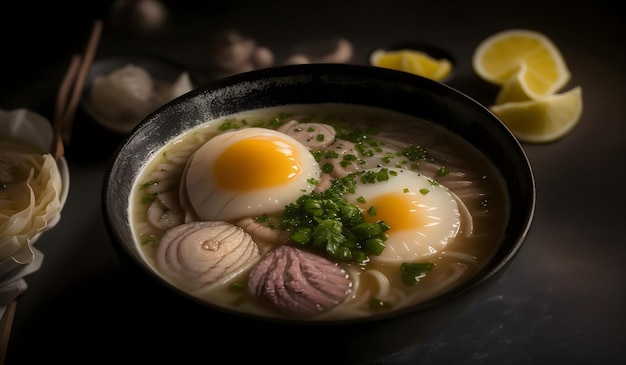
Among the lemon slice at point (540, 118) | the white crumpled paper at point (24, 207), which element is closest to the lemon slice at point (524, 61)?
the lemon slice at point (540, 118)

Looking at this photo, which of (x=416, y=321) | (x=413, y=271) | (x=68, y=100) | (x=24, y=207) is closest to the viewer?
(x=416, y=321)

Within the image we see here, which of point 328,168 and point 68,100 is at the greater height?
point 328,168

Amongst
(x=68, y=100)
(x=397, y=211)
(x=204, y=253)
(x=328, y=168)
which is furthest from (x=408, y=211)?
(x=68, y=100)

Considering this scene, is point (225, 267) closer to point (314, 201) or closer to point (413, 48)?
point (314, 201)

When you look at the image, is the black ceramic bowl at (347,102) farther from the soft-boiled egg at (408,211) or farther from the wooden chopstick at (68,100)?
the wooden chopstick at (68,100)

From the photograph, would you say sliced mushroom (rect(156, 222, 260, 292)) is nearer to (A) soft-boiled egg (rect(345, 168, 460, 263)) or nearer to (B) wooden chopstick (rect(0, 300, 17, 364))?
(A) soft-boiled egg (rect(345, 168, 460, 263))

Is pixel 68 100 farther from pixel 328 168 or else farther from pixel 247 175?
pixel 328 168

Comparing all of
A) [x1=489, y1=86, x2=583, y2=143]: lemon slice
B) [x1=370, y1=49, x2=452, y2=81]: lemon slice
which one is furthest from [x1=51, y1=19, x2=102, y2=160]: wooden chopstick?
[x1=489, y1=86, x2=583, y2=143]: lemon slice
